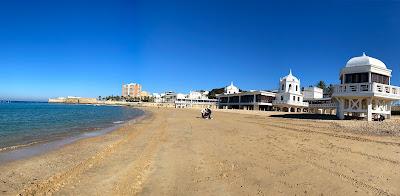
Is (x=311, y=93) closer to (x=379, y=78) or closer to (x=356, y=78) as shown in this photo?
(x=379, y=78)

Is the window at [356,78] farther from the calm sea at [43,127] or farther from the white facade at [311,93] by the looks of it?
the white facade at [311,93]

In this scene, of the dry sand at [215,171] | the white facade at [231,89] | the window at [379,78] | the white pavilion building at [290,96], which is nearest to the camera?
the dry sand at [215,171]

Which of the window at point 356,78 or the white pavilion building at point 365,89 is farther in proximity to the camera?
the window at point 356,78

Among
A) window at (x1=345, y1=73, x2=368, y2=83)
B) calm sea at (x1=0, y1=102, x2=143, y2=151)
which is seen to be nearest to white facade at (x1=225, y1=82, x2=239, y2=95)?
calm sea at (x1=0, y1=102, x2=143, y2=151)

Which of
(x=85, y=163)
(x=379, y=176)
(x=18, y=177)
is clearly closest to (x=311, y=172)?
(x=379, y=176)

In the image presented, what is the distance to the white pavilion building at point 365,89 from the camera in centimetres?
2764

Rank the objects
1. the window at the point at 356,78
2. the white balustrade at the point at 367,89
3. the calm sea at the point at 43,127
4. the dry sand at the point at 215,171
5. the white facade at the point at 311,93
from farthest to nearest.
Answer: the white facade at the point at 311,93, the window at the point at 356,78, the white balustrade at the point at 367,89, the calm sea at the point at 43,127, the dry sand at the point at 215,171

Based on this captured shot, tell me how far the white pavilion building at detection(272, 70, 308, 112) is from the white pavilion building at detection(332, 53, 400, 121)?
3949cm

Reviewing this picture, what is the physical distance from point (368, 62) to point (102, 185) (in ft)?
92.3

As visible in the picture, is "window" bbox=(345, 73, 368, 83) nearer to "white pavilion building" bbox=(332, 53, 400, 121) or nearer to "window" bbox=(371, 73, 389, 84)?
"white pavilion building" bbox=(332, 53, 400, 121)

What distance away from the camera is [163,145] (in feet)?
50.2

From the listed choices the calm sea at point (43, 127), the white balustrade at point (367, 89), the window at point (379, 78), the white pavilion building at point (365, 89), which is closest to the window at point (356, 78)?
the white pavilion building at point (365, 89)

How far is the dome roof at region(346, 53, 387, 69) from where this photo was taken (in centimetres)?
2870

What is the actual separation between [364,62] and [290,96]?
41.9m
